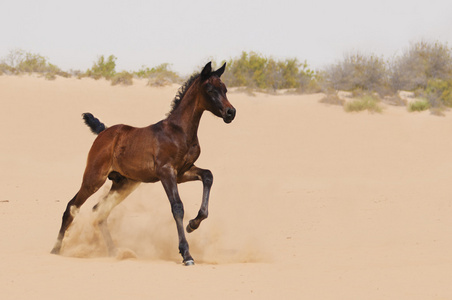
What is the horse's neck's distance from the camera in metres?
7.53

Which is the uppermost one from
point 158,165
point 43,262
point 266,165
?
point 158,165

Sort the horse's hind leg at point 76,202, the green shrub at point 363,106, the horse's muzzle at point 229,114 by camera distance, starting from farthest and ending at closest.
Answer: the green shrub at point 363,106 → the horse's hind leg at point 76,202 → the horse's muzzle at point 229,114

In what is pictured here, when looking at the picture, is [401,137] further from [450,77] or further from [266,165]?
[450,77]

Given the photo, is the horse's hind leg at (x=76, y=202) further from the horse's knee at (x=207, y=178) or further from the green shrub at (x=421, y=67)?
the green shrub at (x=421, y=67)

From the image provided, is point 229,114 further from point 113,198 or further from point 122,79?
point 122,79

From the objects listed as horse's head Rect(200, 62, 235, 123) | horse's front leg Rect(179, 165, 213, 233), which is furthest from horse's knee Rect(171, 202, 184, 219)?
horse's head Rect(200, 62, 235, 123)

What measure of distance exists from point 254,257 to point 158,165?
1755 mm

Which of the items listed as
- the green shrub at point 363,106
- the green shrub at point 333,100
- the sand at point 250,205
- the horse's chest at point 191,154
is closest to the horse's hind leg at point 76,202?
the sand at point 250,205

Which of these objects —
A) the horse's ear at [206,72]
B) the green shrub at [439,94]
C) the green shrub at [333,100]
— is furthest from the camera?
the green shrub at [439,94]

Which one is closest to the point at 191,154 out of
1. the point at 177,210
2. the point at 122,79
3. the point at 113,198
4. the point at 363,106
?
the point at 177,210

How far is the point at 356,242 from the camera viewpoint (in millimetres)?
9312

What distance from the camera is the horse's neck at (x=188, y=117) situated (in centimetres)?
753

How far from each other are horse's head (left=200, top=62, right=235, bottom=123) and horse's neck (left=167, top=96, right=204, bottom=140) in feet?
0.57

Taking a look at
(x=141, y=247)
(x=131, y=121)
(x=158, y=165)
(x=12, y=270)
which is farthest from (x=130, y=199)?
(x=131, y=121)
